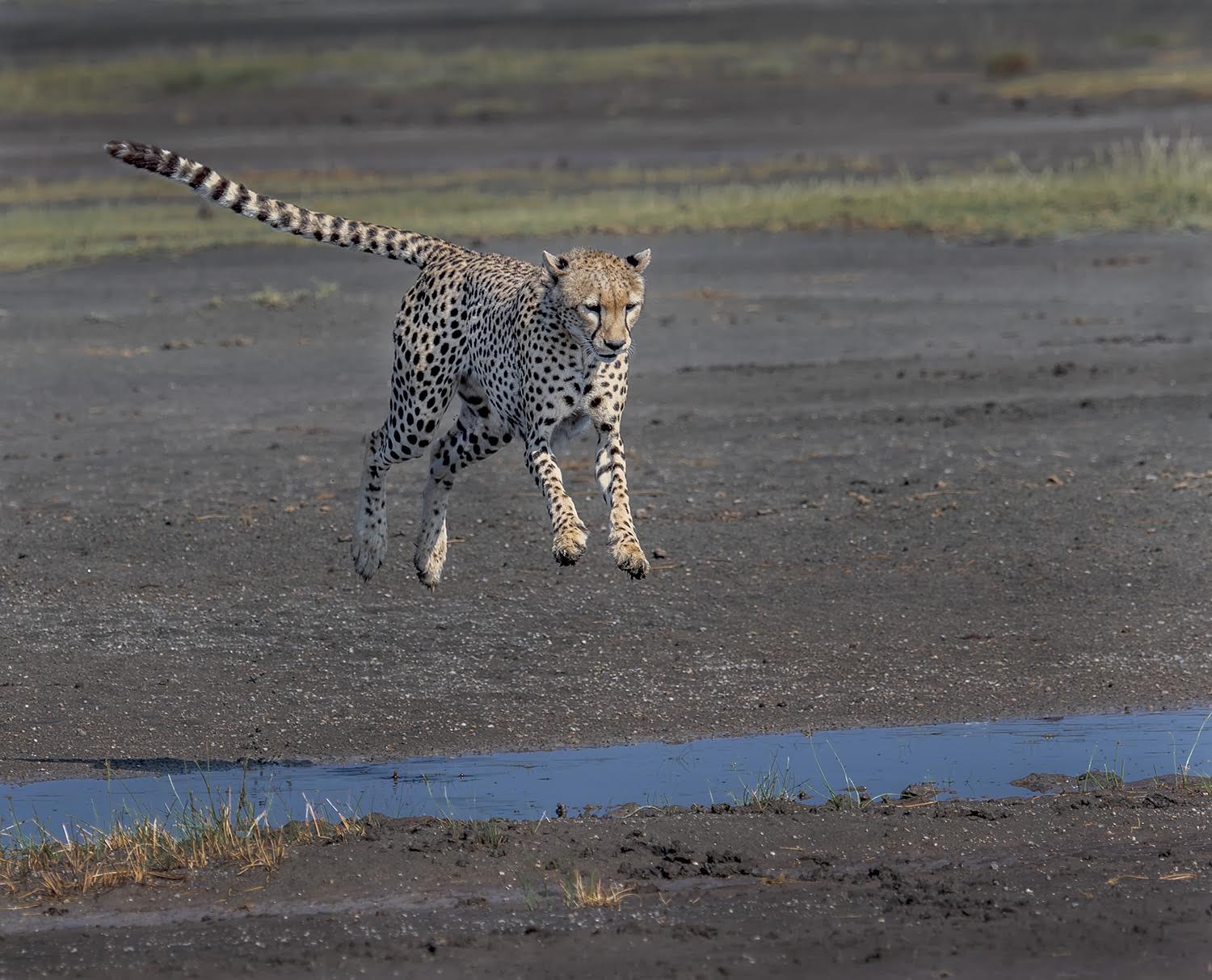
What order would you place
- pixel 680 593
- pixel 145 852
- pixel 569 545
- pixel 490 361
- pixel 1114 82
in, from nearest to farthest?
pixel 145 852 < pixel 569 545 < pixel 490 361 < pixel 680 593 < pixel 1114 82

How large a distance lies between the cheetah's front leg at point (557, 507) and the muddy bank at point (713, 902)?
1192 millimetres

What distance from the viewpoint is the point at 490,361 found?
9.77 meters

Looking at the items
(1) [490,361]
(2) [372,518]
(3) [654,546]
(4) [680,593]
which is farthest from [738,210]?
(1) [490,361]

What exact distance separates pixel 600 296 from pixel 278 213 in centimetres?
227

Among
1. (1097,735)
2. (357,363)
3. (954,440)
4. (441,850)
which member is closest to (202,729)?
(441,850)

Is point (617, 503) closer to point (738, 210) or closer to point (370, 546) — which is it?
point (370, 546)

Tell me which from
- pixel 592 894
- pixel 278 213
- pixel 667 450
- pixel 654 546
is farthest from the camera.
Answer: pixel 667 450

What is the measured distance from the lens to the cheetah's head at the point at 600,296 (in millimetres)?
8648

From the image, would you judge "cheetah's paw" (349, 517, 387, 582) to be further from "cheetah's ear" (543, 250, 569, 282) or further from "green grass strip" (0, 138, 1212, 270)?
"green grass strip" (0, 138, 1212, 270)

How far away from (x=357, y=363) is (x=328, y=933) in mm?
12243

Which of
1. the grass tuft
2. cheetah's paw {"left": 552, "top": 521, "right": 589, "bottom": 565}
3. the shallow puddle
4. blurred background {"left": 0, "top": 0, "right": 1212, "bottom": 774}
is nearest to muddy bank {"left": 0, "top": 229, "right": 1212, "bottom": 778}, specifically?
blurred background {"left": 0, "top": 0, "right": 1212, "bottom": 774}

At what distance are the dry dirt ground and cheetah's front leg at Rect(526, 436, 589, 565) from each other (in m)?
0.97

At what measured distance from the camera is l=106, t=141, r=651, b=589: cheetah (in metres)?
8.82

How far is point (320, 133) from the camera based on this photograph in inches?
1602
